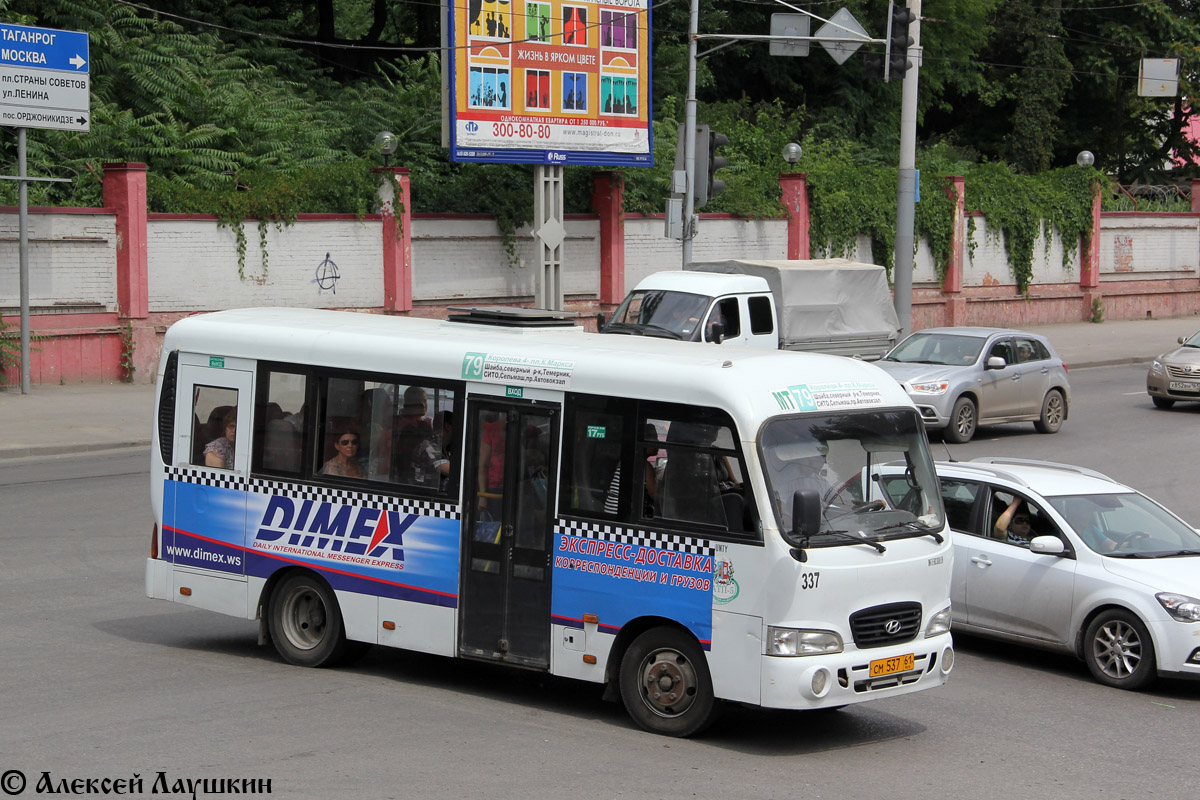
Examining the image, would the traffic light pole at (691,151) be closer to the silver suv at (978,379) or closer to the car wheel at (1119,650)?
the silver suv at (978,379)

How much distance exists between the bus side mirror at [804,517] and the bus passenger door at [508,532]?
1606 mm

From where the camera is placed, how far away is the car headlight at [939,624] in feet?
28.0

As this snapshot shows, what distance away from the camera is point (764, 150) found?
4016 cm

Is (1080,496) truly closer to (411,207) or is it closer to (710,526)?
(710,526)

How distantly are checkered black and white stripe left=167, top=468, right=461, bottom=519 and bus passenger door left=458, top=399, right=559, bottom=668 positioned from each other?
0.93ft

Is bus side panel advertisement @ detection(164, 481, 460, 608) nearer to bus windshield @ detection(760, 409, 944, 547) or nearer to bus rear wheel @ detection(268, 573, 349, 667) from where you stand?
bus rear wheel @ detection(268, 573, 349, 667)

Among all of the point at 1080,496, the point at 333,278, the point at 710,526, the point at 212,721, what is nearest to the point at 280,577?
the point at 212,721

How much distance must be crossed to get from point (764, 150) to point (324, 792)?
34876 millimetres

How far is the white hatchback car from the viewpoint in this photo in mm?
10141

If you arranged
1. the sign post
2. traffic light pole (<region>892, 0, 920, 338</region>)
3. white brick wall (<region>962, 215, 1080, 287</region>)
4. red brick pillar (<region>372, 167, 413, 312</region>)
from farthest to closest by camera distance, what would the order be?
white brick wall (<region>962, 215, 1080, 287</region>) → red brick pillar (<region>372, 167, 413, 312</region>) → traffic light pole (<region>892, 0, 920, 338</region>) → the sign post

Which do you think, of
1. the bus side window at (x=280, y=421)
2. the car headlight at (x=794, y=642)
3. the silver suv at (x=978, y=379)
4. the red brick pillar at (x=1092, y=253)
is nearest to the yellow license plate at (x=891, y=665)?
the car headlight at (x=794, y=642)

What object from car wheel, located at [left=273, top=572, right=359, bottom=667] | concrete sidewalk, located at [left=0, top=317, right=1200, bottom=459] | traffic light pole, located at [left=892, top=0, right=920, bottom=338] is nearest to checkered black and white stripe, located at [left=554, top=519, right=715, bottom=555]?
car wheel, located at [left=273, top=572, right=359, bottom=667]

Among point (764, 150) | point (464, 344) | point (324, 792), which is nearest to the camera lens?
point (324, 792)

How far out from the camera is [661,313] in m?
22.8
